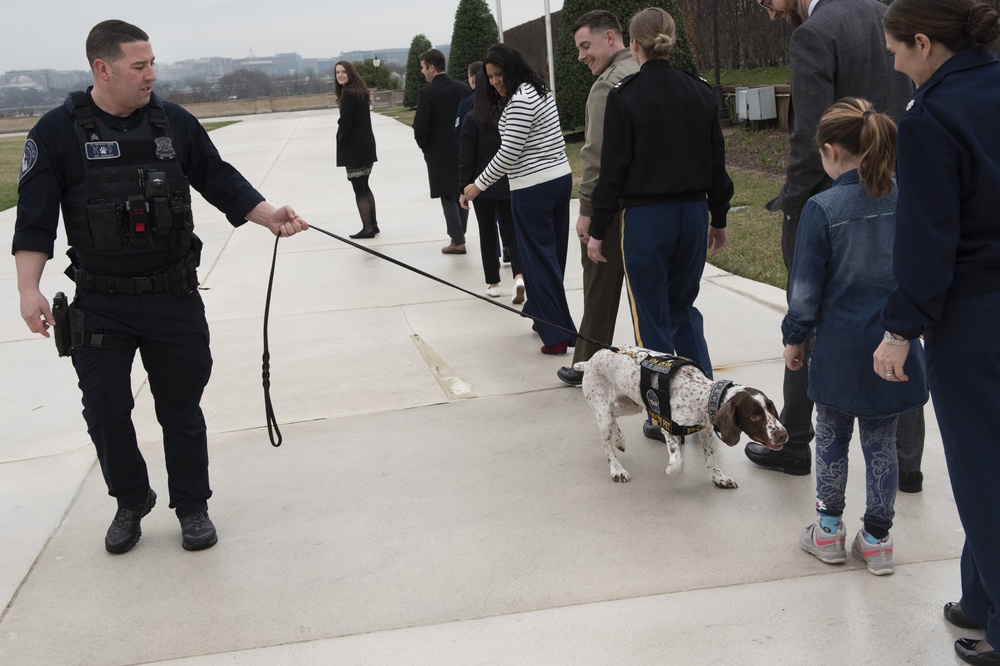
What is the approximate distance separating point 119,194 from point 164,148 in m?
0.26

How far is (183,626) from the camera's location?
11.0 feet

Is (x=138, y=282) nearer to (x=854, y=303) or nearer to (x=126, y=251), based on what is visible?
(x=126, y=251)

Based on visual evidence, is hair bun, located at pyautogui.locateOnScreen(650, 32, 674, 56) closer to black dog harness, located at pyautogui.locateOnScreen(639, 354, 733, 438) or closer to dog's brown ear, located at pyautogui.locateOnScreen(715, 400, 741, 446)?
black dog harness, located at pyautogui.locateOnScreen(639, 354, 733, 438)

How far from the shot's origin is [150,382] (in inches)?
154

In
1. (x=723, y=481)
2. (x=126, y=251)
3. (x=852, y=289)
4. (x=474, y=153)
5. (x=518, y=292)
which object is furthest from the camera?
(x=518, y=292)

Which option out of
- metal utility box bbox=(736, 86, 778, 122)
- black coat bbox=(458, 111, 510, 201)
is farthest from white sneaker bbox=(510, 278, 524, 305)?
metal utility box bbox=(736, 86, 778, 122)

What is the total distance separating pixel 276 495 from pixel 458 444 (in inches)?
38.3

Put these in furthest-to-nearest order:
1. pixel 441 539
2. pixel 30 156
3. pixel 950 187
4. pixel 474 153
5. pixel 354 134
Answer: pixel 354 134
pixel 474 153
pixel 441 539
pixel 30 156
pixel 950 187

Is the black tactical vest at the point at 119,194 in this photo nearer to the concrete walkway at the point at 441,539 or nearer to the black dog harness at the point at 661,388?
the concrete walkway at the point at 441,539

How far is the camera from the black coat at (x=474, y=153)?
7.19 metres

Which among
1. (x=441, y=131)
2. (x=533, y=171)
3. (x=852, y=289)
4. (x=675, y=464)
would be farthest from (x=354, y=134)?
(x=852, y=289)

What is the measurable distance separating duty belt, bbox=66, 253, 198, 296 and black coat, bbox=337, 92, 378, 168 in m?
7.00

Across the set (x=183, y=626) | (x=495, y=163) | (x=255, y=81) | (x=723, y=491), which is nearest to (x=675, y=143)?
(x=723, y=491)

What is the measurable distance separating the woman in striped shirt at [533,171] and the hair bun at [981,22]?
3635 millimetres
